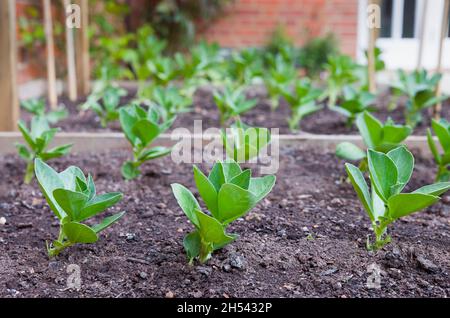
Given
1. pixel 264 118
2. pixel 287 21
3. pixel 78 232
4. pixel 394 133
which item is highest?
pixel 287 21

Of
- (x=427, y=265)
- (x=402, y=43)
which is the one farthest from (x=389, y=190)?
(x=402, y=43)

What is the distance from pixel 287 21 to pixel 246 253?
492 centimetres

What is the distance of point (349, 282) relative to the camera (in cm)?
123

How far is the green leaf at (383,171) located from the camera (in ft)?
4.24

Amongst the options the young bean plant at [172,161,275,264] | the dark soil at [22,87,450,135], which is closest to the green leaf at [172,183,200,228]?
the young bean plant at [172,161,275,264]

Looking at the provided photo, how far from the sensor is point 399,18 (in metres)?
6.05

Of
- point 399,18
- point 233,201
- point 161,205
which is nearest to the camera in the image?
point 233,201

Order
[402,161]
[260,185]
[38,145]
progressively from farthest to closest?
[38,145] → [402,161] → [260,185]

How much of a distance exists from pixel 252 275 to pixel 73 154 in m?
1.24

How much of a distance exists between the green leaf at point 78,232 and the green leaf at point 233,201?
0.92ft

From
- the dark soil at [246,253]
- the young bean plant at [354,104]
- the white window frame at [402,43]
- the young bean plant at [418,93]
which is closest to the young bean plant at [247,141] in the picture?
the dark soil at [246,253]

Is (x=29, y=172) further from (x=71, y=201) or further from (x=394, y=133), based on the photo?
(x=394, y=133)

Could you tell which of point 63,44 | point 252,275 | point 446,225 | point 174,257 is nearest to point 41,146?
point 174,257

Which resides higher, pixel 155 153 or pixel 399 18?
pixel 399 18
